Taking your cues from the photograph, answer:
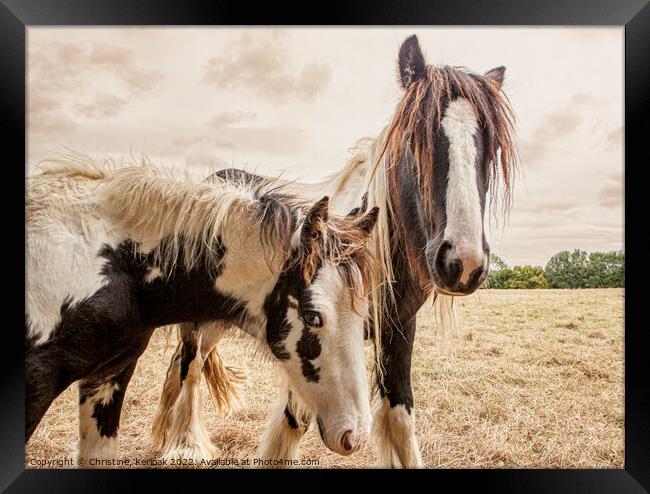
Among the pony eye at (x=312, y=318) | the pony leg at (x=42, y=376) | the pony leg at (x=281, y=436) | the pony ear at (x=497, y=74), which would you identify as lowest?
the pony leg at (x=281, y=436)

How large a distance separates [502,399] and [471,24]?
5.97ft

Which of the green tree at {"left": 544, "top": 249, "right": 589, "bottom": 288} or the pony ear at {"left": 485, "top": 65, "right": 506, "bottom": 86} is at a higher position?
the pony ear at {"left": 485, "top": 65, "right": 506, "bottom": 86}

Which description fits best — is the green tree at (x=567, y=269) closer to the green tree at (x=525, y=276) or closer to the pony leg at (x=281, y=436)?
the green tree at (x=525, y=276)

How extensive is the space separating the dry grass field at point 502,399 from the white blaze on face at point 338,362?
0.69m

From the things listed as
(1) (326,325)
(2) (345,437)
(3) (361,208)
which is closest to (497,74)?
(3) (361,208)

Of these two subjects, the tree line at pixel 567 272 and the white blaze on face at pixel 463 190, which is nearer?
the white blaze on face at pixel 463 190

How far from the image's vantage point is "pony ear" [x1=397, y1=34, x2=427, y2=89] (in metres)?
2.32

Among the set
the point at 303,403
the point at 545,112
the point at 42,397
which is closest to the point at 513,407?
the point at 303,403

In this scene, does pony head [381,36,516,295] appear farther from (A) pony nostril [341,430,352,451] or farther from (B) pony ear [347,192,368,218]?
(A) pony nostril [341,430,352,451]

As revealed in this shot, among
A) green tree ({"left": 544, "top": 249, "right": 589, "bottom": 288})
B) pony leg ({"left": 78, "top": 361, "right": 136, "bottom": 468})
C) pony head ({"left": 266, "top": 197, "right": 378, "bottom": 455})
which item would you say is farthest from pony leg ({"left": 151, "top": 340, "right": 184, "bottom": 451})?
green tree ({"left": 544, "top": 249, "right": 589, "bottom": 288})

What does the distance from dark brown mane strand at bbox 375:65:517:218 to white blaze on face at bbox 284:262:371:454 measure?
25.3 inches

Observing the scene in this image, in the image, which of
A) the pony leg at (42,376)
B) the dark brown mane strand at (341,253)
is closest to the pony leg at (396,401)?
the dark brown mane strand at (341,253)

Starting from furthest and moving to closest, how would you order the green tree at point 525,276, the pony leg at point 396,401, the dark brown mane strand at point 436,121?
the green tree at point 525,276, the pony leg at point 396,401, the dark brown mane strand at point 436,121

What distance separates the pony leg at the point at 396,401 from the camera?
236cm
